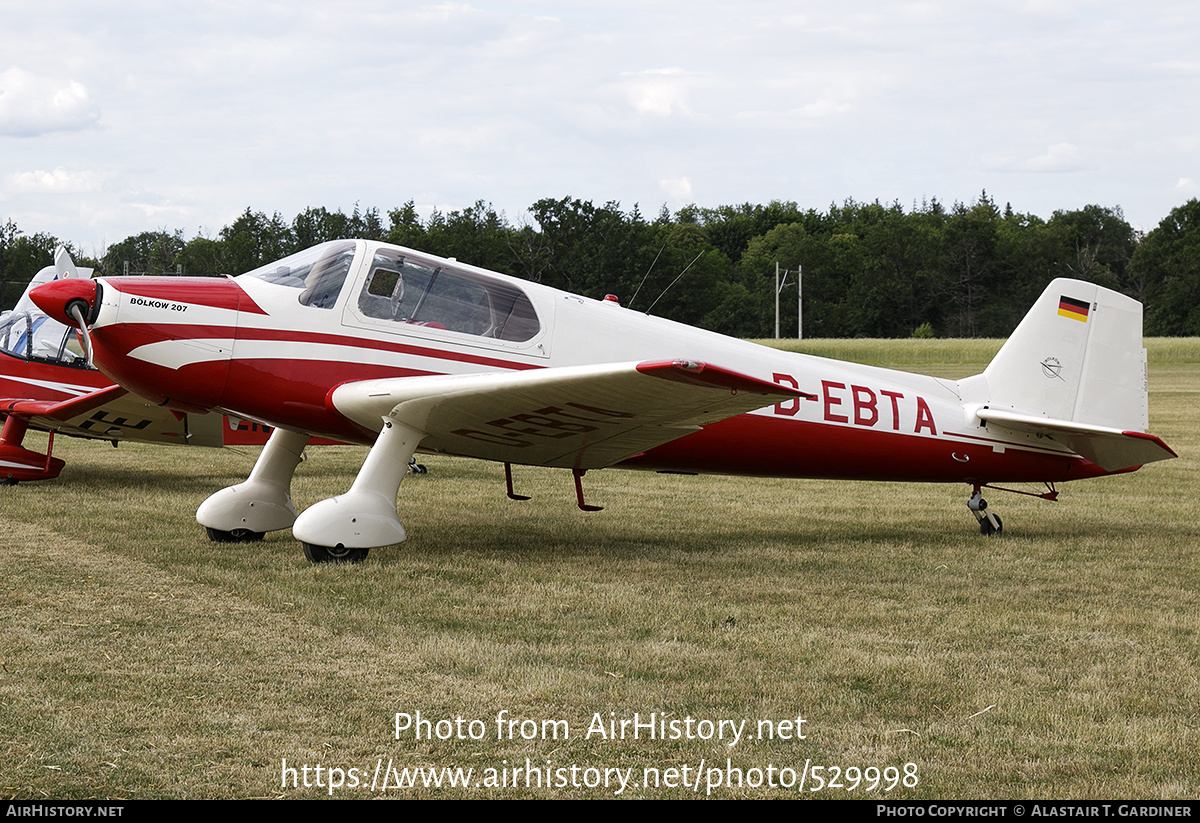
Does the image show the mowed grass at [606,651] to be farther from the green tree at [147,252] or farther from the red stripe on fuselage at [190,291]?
the green tree at [147,252]

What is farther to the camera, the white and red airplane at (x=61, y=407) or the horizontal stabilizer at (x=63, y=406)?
the white and red airplane at (x=61, y=407)

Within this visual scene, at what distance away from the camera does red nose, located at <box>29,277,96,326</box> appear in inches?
257

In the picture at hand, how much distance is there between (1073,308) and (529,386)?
15.8 feet

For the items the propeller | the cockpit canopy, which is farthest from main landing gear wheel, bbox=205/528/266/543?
the cockpit canopy

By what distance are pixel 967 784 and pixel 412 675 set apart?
86.1 inches

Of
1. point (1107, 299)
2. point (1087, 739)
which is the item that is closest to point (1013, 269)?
point (1107, 299)

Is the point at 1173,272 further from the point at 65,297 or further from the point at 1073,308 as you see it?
the point at 65,297

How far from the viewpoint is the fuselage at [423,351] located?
22.3 ft

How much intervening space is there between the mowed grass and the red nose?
5.15 feet

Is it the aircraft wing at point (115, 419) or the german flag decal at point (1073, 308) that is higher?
the german flag decal at point (1073, 308)

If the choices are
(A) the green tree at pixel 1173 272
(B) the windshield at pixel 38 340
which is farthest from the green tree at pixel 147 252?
(A) the green tree at pixel 1173 272

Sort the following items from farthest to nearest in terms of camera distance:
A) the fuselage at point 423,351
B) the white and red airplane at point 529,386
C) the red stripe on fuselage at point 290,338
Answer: the fuselage at point 423,351, the red stripe on fuselage at point 290,338, the white and red airplane at point 529,386

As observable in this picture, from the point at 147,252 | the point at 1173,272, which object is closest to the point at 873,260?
the point at 1173,272

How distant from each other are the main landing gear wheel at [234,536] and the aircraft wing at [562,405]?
4.21 ft
